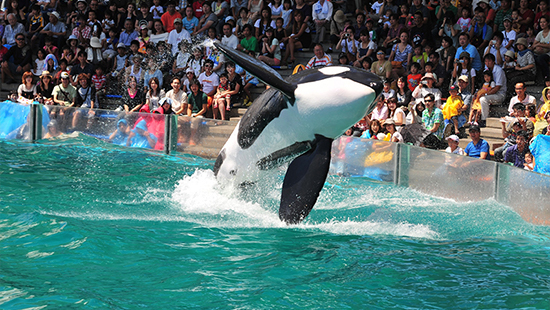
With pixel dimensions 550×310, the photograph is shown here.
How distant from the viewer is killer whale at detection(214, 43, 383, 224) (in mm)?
5289

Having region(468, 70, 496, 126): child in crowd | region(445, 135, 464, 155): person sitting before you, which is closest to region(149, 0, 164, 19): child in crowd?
region(468, 70, 496, 126): child in crowd

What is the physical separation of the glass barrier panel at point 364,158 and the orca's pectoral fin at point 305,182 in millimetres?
3783

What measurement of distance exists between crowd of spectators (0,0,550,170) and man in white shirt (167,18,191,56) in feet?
0.11

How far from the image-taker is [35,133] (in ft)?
42.6

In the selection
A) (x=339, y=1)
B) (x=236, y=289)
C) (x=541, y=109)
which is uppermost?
(x=339, y=1)

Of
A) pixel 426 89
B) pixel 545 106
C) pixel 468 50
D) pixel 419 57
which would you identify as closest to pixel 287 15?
pixel 419 57

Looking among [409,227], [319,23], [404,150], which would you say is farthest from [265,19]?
[409,227]

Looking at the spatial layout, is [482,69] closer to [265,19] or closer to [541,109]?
[541,109]

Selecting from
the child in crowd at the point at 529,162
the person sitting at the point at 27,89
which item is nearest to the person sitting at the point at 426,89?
the child in crowd at the point at 529,162

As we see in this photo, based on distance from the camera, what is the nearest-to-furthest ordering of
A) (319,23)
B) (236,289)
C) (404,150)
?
(236,289) < (404,150) < (319,23)

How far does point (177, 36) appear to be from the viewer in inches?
641

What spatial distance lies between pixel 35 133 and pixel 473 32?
32.6 feet

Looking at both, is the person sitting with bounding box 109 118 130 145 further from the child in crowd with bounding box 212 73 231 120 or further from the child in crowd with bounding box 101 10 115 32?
the child in crowd with bounding box 101 10 115 32

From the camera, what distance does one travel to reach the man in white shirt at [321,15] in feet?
50.3
